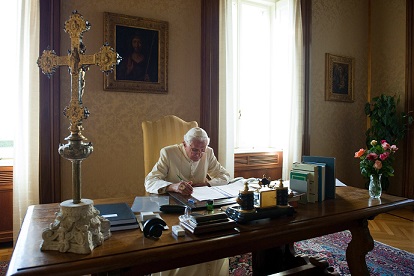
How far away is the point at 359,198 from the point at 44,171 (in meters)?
2.87

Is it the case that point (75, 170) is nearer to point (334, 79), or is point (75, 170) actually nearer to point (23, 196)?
point (23, 196)

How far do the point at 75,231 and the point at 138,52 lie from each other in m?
2.89

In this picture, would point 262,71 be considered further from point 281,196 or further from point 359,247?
point 281,196

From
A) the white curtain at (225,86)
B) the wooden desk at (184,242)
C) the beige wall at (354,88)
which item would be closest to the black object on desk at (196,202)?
the wooden desk at (184,242)

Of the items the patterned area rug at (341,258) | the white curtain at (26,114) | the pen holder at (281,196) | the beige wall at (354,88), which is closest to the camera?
the pen holder at (281,196)

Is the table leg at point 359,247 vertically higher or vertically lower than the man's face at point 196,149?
lower

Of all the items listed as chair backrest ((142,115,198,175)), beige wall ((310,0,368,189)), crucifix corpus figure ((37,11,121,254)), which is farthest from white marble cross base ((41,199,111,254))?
beige wall ((310,0,368,189))

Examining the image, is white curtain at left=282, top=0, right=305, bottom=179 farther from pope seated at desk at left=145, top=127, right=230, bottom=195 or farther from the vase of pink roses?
the vase of pink roses

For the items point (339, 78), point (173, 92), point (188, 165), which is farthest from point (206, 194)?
point (339, 78)

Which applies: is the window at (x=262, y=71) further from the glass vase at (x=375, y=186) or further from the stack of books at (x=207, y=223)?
the stack of books at (x=207, y=223)

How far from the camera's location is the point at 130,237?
124 centimetres

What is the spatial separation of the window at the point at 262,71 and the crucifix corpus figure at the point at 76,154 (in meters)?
3.47

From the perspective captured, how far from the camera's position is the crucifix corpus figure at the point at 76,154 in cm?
110

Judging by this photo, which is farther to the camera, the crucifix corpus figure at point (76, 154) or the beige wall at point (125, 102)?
the beige wall at point (125, 102)
